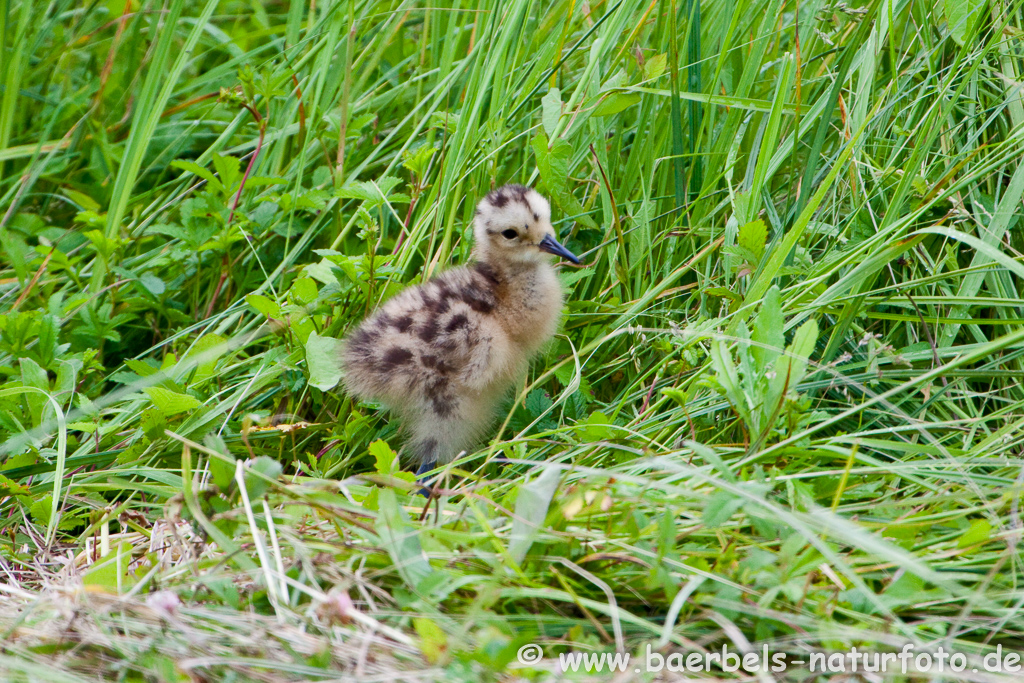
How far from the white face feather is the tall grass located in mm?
102

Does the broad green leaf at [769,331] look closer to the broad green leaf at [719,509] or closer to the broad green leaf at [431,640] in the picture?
the broad green leaf at [719,509]

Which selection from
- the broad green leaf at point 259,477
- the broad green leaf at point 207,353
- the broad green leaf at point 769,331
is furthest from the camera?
the broad green leaf at point 207,353

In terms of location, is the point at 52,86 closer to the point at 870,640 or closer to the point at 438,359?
the point at 438,359

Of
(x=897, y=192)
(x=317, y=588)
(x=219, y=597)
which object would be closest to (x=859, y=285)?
(x=897, y=192)

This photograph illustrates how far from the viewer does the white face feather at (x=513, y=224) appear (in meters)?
2.35

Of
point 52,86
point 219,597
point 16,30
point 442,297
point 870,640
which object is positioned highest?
point 16,30

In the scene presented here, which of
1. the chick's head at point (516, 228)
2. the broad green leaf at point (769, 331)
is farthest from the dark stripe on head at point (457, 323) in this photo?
the broad green leaf at point (769, 331)

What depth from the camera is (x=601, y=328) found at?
8.13 feet

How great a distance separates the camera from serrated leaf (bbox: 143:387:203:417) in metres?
2.17

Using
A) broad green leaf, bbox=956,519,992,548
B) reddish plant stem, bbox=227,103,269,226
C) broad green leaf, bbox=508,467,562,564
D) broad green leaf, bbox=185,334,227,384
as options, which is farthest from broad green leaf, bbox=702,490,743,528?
reddish plant stem, bbox=227,103,269,226

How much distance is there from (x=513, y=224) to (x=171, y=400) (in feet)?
3.03

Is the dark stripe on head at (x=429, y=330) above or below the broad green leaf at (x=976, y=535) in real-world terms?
above

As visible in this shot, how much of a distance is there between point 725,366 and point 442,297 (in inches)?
29.3

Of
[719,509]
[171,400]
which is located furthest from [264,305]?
[719,509]
